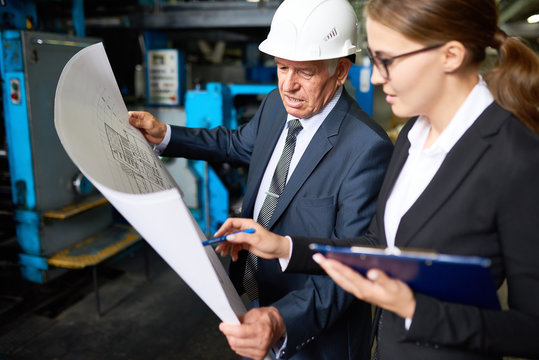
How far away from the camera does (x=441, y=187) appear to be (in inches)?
35.9

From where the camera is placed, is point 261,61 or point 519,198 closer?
point 519,198

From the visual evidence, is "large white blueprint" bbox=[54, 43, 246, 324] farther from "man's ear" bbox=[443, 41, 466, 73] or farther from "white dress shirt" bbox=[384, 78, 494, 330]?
"man's ear" bbox=[443, 41, 466, 73]

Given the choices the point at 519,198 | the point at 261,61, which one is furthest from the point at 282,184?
the point at 261,61

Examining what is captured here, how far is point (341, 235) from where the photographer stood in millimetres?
1308

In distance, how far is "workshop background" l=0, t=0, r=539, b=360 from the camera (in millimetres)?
2781

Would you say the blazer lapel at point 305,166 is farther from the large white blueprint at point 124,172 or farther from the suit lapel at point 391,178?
the large white blueprint at point 124,172

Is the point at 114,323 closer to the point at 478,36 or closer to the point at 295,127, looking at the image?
the point at 295,127

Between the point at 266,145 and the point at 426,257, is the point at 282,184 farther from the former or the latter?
the point at 426,257

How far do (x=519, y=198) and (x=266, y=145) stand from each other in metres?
0.93

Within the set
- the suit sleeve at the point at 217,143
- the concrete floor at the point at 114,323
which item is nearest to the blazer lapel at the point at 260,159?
the suit sleeve at the point at 217,143

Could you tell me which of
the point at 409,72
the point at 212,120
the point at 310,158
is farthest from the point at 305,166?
the point at 212,120

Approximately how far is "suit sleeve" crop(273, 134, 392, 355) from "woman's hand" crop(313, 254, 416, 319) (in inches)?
14.3

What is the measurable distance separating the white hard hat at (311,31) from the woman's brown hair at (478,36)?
431 millimetres

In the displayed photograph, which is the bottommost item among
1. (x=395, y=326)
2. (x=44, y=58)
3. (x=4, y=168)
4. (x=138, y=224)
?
(x=4, y=168)
